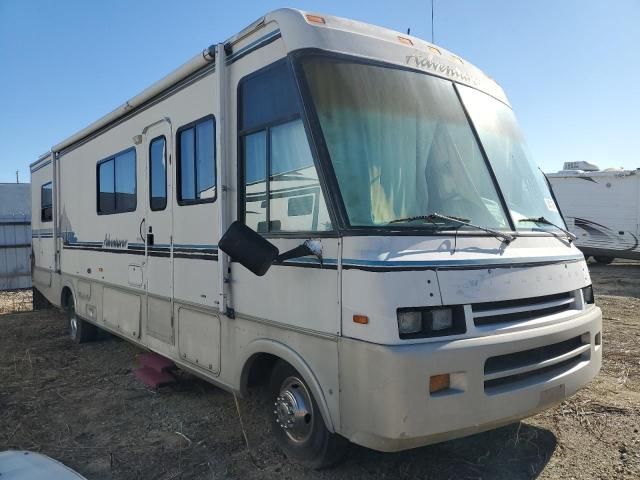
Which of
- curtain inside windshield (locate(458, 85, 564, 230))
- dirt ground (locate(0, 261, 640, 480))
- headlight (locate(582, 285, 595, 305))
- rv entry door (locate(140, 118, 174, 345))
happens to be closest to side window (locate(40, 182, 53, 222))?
dirt ground (locate(0, 261, 640, 480))

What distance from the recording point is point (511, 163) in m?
4.01

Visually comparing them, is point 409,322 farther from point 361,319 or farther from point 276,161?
point 276,161

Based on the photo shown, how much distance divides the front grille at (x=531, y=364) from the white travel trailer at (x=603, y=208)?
1283 cm

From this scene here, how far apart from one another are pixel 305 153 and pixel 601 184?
15.6 metres

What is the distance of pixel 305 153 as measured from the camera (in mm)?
3369

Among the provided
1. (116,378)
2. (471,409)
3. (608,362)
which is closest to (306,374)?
(471,409)

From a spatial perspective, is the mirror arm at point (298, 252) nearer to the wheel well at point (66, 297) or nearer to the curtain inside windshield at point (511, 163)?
the curtain inside windshield at point (511, 163)

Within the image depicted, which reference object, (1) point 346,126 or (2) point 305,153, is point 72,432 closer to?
(2) point 305,153

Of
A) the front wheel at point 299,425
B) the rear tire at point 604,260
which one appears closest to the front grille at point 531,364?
the front wheel at point 299,425

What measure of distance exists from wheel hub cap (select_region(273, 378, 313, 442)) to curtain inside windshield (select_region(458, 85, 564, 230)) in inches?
69.5

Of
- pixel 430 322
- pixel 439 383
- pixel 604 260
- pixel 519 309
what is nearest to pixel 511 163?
pixel 519 309

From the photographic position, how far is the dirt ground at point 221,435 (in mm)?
3633

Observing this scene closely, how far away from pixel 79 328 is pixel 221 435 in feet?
13.5

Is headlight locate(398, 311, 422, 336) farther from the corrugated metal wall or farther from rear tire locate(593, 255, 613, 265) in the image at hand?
rear tire locate(593, 255, 613, 265)
